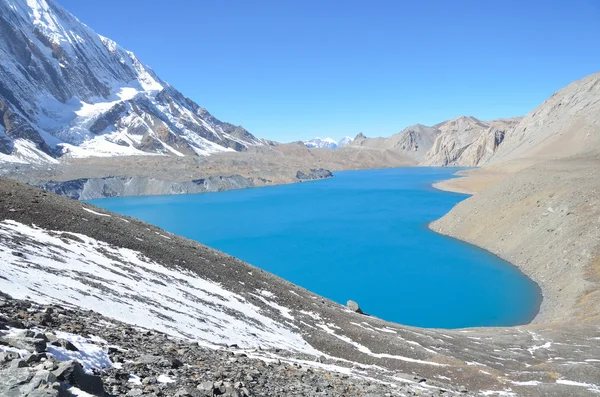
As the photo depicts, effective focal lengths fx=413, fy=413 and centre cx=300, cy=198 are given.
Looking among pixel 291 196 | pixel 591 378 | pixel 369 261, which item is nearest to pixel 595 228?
pixel 369 261

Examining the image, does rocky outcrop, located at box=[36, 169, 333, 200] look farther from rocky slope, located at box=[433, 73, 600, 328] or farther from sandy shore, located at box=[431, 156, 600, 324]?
rocky slope, located at box=[433, 73, 600, 328]

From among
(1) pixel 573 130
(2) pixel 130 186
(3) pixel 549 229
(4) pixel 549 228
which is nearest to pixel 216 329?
(3) pixel 549 229

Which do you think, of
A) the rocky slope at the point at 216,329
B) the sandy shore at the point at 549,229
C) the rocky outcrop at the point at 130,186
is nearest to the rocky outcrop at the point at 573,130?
the sandy shore at the point at 549,229

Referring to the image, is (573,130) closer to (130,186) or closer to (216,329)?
(130,186)

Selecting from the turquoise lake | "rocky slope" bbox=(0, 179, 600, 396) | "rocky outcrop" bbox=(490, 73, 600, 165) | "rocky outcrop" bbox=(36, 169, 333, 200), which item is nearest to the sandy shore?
the turquoise lake

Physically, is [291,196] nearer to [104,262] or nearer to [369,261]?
[369,261]

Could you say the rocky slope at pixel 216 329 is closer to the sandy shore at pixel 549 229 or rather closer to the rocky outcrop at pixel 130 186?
the sandy shore at pixel 549 229
